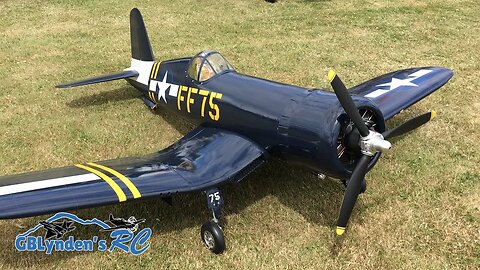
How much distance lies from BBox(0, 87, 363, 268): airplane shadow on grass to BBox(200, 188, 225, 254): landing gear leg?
156 mm

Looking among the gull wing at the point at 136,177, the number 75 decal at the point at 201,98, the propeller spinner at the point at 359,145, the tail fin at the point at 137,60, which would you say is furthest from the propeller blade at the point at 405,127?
the tail fin at the point at 137,60

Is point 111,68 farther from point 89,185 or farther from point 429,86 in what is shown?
point 429,86

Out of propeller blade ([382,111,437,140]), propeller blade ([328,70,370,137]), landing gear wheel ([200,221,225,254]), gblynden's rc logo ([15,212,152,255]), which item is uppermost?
propeller blade ([328,70,370,137])

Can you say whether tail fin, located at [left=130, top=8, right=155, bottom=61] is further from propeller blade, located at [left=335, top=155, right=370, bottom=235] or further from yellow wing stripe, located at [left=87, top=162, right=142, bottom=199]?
propeller blade, located at [left=335, top=155, right=370, bottom=235]

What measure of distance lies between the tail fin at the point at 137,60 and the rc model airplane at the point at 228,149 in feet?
8.33

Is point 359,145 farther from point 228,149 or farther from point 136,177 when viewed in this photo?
point 136,177

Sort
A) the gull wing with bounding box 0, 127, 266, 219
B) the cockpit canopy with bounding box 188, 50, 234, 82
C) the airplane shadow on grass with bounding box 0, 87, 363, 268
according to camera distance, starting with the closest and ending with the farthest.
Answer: the gull wing with bounding box 0, 127, 266, 219
the airplane shadow on grass with bounding box 0, 87, 363, 268
the cockpit canopy with bounding box 188, 50, 234, 82

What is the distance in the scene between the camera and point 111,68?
1288 centimetres

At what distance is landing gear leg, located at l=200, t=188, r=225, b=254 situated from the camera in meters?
5.86

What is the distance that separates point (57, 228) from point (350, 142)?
4.38 m

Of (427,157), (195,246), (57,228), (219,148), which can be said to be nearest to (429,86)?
(427,157)

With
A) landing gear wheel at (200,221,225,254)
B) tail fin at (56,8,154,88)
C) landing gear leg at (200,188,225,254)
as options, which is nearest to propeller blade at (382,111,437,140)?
landing gear leg at (200,188,225,254)

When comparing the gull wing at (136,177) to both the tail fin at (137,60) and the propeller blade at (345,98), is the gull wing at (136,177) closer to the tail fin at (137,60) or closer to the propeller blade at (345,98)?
the propeller blade at (345,98)

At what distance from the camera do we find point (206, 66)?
774 centimetres
